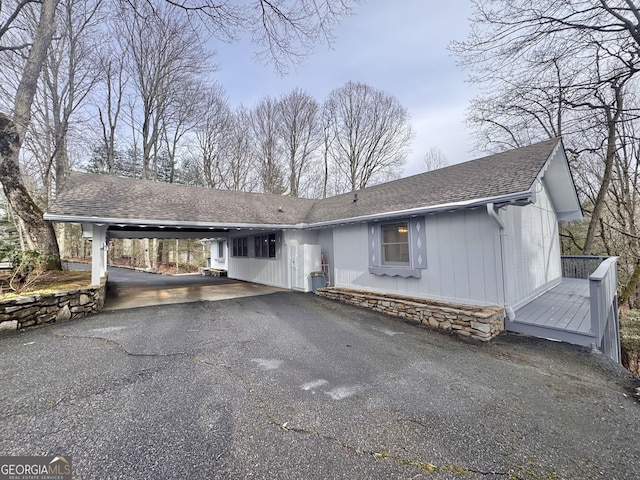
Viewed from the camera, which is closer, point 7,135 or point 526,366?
point 526,366

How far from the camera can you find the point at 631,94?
1118 cm

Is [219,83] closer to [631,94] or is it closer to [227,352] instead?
[227,352]

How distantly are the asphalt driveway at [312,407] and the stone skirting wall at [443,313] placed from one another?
376mm

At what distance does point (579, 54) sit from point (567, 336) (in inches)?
291

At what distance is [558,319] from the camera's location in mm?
4910

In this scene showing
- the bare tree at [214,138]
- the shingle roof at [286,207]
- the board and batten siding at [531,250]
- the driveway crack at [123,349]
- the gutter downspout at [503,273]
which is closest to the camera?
the driveway crack at [123,349]

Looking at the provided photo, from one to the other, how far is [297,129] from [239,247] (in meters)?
11.2

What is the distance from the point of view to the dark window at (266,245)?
1079 cm

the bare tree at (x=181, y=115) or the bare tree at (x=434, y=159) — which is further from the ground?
the bare tree at (x=181, y=115)

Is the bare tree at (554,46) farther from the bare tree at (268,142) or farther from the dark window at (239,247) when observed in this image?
the bare tree at (268,142)

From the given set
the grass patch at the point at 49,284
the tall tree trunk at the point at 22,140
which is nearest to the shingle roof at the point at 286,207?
the tall tree trunk at the point at 22,140

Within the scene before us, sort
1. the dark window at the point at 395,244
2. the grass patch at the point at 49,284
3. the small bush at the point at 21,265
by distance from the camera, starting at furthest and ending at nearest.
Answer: the dark window at the point at 395,244, the small bush at the point at 21,265, the grass patch at the point at 49,284

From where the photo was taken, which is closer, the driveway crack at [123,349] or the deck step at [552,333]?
the driveway crack at [123,349]

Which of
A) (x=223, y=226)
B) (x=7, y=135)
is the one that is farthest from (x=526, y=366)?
(x=7, y=135)
